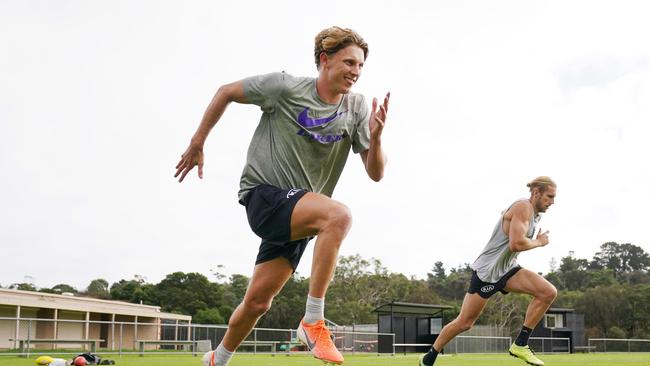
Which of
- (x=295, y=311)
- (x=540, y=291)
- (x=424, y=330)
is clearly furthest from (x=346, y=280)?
(x=540, y=291)

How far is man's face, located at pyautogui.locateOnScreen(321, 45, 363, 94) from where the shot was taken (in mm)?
4453

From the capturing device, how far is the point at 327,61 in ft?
14.9

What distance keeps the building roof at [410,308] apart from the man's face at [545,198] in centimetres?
2201

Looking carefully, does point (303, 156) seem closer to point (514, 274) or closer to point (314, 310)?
point (314, 310)

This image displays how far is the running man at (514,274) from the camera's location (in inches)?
319

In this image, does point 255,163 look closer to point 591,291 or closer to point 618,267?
point 591,291

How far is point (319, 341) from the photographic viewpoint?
418 cm

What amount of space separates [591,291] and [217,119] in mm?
76851

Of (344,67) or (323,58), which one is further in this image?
(323,58)

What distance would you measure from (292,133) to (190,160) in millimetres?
694

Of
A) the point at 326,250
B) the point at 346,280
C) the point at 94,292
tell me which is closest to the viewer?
the point at 326,250

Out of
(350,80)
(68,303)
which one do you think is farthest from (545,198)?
(68,303)

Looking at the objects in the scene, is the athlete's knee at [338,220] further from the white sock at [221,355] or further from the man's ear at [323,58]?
the white sock at [221,355]

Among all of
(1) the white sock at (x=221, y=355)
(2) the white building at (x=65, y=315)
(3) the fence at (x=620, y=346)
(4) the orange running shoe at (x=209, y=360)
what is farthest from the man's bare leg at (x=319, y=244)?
(3) the fence at (x=620, y=346)
